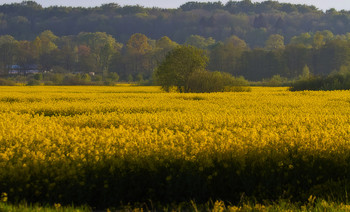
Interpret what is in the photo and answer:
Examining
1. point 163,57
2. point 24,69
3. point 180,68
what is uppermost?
point 180,68

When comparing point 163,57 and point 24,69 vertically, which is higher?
point 163,57

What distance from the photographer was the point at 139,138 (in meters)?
9.38

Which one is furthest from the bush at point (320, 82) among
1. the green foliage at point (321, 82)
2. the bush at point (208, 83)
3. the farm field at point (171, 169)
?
the farm field at point (171, 169)

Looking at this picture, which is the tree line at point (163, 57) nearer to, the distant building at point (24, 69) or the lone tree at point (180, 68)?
the distant building at point (24, 69)

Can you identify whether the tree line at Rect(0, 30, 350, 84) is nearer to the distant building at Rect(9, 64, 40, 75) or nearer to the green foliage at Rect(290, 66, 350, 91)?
the distant building at Rect(9, 64, 40, 75)

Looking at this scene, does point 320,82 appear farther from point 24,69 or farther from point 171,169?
point 24,69

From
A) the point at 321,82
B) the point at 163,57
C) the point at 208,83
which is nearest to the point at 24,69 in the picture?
the point at 163,57

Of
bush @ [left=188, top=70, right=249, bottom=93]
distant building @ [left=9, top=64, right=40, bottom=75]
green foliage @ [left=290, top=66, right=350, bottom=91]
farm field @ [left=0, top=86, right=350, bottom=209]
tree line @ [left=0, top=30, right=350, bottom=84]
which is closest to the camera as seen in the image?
farm field @ [left=0, top=86, right=350, bottom=209]

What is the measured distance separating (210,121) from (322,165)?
4644 millimetres

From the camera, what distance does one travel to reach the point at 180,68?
43312mm

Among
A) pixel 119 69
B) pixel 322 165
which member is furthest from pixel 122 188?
pixel 119 69

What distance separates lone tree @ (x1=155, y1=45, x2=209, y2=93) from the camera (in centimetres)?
4297

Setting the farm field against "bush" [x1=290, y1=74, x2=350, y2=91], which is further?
"bush" [x1=290, y1=74, x2=350, y2=91]

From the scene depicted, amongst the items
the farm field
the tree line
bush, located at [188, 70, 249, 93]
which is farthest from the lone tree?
the farm field
